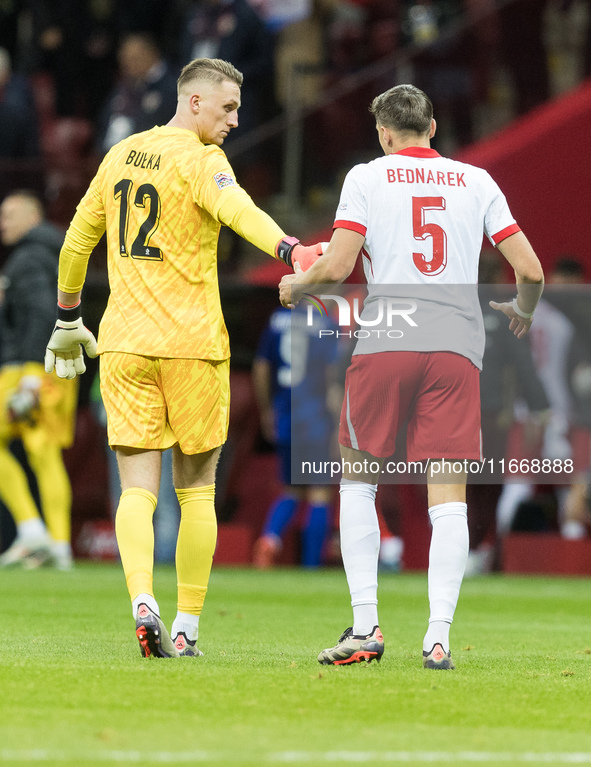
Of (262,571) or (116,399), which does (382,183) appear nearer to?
(116,399)

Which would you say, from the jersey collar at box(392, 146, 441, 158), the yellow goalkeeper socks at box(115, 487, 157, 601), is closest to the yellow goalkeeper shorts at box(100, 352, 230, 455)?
the yellow goalkeeper socks at box(115, 487, 157, 601)

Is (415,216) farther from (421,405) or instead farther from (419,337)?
(421,405)

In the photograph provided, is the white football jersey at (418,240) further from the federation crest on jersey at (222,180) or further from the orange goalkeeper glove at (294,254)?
the federation crest on jersey at (222,180)

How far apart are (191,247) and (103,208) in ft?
1.43

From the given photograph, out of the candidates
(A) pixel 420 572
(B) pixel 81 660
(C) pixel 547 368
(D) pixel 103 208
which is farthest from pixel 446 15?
(B) pixel 81 660

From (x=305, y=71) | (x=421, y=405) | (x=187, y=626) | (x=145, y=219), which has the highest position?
(x=305, y=71)

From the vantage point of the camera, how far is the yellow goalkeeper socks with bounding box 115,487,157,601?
4.85m

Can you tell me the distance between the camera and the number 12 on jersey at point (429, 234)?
488cm

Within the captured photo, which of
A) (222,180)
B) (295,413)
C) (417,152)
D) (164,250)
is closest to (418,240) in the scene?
(417,152)

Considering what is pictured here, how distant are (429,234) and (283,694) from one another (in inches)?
65.9

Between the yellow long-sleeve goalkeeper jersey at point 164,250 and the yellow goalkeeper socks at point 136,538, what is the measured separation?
52cm

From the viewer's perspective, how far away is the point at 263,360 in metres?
11.5

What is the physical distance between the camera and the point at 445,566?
4812 mm

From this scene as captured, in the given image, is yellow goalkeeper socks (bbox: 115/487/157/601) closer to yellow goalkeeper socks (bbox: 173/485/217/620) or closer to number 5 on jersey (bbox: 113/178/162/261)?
yellow goalkeeper socks (bbox: 173/485/217/620)
